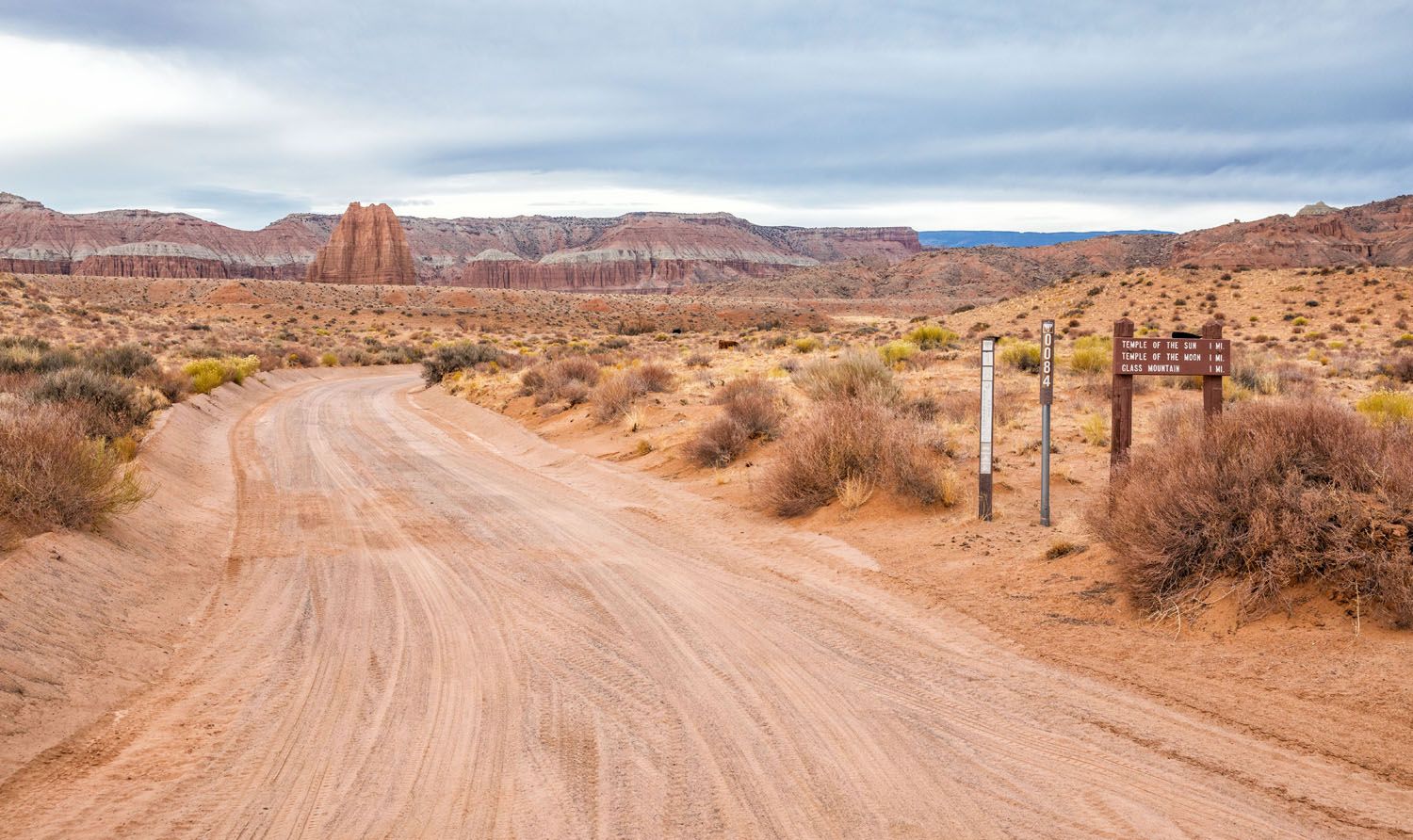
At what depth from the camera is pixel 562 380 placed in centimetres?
2745

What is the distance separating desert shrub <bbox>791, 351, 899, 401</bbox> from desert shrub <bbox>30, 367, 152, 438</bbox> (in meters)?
12.4

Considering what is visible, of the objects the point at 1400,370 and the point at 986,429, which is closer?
the point at 986,429

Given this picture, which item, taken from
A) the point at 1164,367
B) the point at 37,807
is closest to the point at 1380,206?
the point at 1164,367

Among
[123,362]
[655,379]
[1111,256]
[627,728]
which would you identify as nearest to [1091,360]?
[655,379]

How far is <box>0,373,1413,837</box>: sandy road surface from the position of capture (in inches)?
193

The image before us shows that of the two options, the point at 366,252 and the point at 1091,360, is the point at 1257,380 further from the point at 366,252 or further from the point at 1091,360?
the point at 366,252

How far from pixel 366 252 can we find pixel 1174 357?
7708 inches

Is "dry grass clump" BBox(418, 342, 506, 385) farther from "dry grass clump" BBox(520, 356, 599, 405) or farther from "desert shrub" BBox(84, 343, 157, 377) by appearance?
"desert shrub" BBox(84, 343, 157, 377)

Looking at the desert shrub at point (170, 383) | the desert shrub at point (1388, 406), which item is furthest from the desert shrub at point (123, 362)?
the desert shrub at point (1388, 406)

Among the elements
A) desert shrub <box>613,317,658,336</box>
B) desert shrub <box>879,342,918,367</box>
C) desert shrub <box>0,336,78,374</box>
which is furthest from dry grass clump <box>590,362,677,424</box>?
desert shrub <box>613,317,658,336</box>

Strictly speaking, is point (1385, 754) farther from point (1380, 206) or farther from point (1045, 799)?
point (1380, 206)

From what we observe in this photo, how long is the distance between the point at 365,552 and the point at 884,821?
7.67 m

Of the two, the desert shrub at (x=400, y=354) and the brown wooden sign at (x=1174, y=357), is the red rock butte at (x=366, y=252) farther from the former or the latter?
the brown wooden sign at (x=1174, y=357)

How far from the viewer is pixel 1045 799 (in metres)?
5.07
